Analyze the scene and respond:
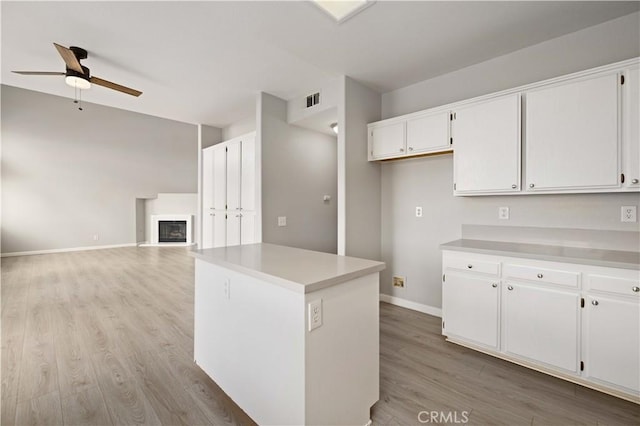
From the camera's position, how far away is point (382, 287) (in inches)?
152

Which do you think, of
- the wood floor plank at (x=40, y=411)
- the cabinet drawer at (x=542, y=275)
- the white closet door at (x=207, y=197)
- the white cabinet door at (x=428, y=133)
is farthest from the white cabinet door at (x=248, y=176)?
the cabinet drawer at (x=542, y=275)

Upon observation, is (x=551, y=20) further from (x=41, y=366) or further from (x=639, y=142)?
(x=41, y=366)

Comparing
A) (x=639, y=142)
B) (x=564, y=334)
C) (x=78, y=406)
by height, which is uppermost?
(x=639, y=142)

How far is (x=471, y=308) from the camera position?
253 cm

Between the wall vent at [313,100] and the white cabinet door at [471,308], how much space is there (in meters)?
2.48

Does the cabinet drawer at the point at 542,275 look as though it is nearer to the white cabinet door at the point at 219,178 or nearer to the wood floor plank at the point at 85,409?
the wood floor plank at the point at 85,409

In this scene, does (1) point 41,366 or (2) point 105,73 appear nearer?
(1) point 41,366

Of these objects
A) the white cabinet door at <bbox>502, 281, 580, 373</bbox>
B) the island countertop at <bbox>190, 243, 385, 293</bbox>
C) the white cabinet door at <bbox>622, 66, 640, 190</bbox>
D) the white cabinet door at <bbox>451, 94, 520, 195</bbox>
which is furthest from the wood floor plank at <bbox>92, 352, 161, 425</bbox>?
the white cabinet door at <bbox>622, 66, 640, 190</bbox>

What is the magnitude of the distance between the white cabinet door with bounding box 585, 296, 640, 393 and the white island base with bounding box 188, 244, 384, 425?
150 centimetres

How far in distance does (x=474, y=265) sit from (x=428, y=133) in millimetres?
1397

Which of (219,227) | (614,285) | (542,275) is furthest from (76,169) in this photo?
(614,285)

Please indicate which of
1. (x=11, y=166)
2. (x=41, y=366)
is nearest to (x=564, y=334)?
(x=41, y=366)

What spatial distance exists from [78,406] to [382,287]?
122 inches

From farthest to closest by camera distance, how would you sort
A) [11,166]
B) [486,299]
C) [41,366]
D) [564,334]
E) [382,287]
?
[11,166]
[382,287]
[486,299]
[41,366]
[564,334]
